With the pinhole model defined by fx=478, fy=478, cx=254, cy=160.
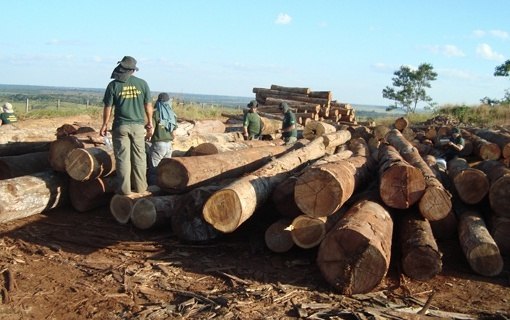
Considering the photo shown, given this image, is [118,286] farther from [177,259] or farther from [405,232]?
[405,232]

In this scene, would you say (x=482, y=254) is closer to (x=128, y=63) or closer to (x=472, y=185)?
(x=472, y=185)

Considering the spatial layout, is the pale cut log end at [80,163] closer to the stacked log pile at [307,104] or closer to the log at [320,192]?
the log at [320,192]

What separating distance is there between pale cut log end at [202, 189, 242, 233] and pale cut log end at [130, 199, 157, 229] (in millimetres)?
1155

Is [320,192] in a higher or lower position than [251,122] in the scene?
lower

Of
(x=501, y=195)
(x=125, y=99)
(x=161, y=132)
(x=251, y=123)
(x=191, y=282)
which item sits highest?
(x=125, y=99)

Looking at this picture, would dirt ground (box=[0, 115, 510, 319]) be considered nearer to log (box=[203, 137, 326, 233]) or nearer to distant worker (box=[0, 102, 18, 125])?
log (box=[203, 137, 326, 233])

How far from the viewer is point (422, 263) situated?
5.41m

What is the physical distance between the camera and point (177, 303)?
4.65 m

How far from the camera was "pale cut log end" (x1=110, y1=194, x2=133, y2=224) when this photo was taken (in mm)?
6703

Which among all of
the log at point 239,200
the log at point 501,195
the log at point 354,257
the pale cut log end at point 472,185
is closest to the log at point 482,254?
the log at point 501,195

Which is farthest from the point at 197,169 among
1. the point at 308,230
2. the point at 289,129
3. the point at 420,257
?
the point at 289,129

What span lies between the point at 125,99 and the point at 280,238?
2965 millimetres

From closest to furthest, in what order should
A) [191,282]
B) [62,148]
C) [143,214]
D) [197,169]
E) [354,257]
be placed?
[354,257], [191,282], [143,214], [197,169], [62,148]

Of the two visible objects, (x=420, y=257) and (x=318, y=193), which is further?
(x=318, y=193)
